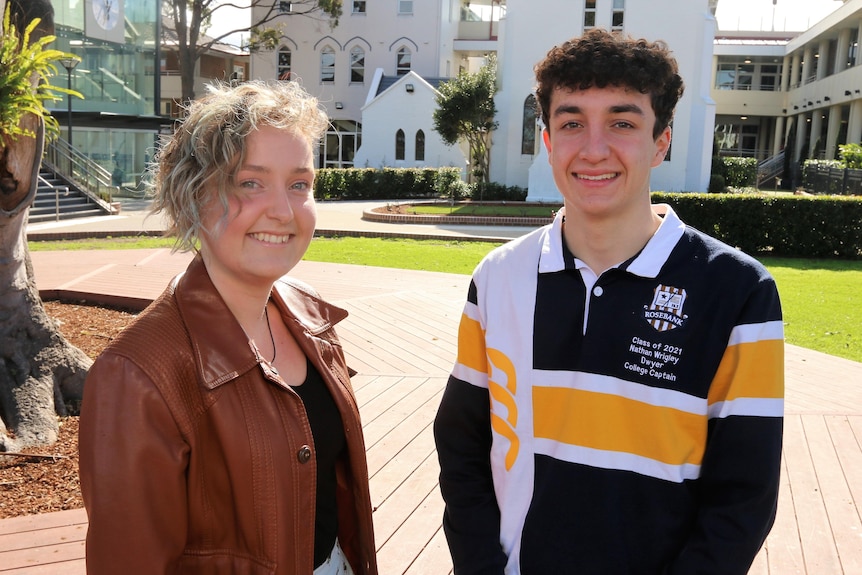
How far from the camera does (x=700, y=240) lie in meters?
2.21

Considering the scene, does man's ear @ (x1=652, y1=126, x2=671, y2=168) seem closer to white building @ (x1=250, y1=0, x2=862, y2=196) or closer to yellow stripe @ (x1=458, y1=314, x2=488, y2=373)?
yellow stripe @ (x1=458, y1=314, x2=488, y2=373)

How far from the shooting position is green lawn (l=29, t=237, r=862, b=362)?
941 cm

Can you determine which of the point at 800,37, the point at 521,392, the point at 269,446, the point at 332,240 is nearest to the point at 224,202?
the point at 269,446

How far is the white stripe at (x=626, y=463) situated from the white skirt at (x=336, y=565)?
701 millimetres

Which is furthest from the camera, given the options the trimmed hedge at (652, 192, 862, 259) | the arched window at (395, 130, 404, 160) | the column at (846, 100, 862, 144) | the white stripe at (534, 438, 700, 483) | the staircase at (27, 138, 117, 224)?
the column at (846, 100, 862, 144)

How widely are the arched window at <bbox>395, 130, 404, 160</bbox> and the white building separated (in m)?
0.05

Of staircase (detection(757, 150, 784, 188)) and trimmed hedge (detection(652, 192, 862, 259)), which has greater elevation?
staircase (detection(757, 150, 784, 188))

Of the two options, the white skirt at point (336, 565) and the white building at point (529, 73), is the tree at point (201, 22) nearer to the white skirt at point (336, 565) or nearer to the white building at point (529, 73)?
the white building at point (529, 73)

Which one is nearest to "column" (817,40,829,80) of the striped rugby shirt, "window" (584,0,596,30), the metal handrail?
"window" (584,0,596,30)

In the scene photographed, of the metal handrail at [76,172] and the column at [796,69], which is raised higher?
the column at [796,69]

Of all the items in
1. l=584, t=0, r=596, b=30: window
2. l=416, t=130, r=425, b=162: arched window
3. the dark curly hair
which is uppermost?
l=584, t=0, r=596, b=30: window

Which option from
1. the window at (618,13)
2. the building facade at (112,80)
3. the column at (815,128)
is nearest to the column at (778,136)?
the column at (815,128)

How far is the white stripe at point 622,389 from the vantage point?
204 centimetres

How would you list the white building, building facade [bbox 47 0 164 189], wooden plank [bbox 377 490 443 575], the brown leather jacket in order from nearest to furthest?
the brown leather jacket < wooden plank [bbox 377 490 443 575] < building facade [bbox 47 0 164 189] < the white building
